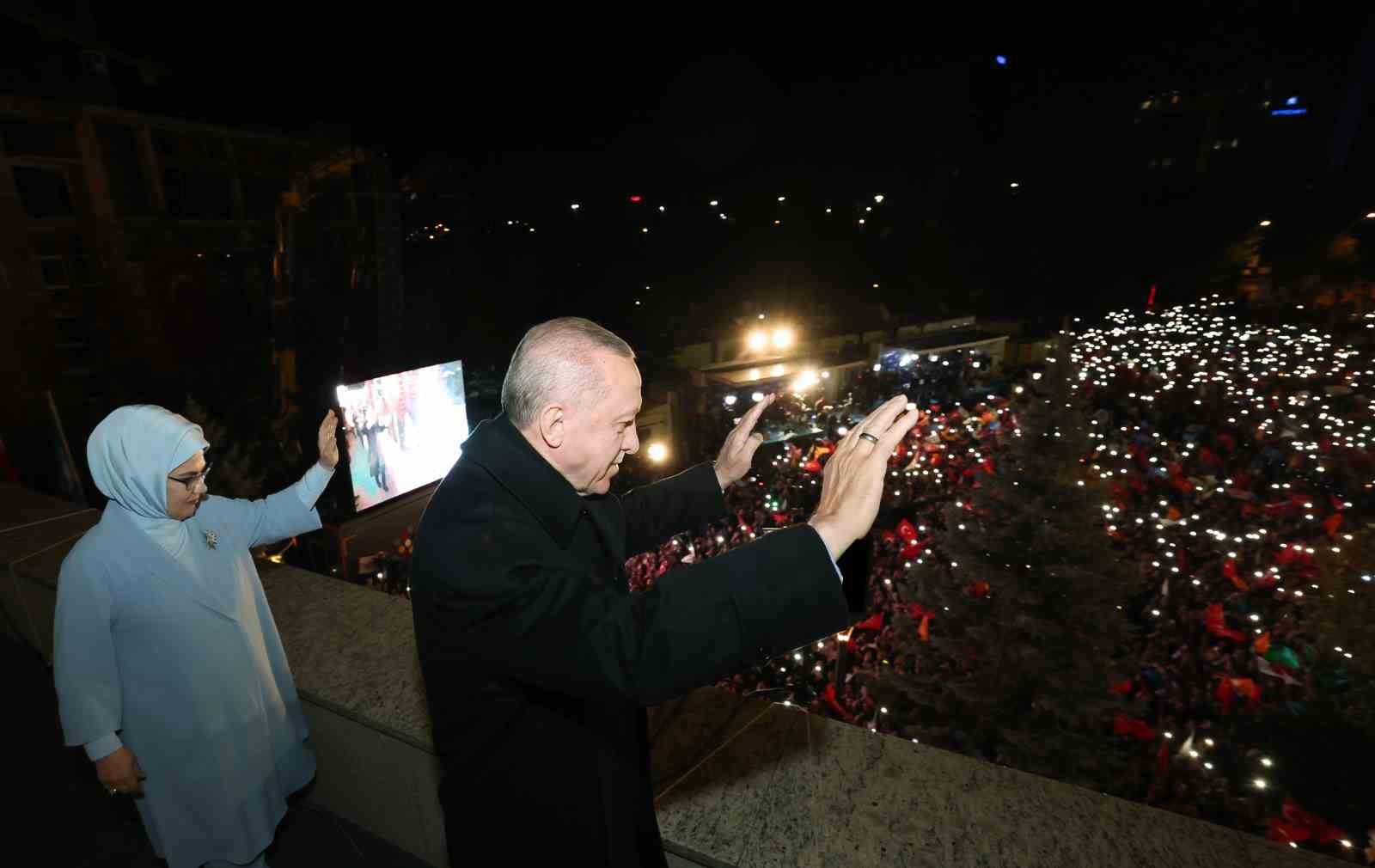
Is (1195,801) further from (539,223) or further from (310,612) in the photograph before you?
(539,223)

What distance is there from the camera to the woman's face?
7.47 feet

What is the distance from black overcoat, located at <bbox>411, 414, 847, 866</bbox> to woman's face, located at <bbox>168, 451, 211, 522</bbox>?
63.4 inches

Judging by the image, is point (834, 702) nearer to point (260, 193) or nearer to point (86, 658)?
point (86, 658)

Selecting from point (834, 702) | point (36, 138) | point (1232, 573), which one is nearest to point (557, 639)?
point (834, 702)

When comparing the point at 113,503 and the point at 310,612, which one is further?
the point at 310,612

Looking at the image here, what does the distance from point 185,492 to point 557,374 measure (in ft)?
6.25

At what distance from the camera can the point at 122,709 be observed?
2.23 m

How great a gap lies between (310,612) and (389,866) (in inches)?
48.5

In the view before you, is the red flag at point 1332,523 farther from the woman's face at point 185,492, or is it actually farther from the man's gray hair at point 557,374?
the woman's face at point 185,492

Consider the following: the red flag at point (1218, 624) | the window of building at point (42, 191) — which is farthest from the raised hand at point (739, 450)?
the window of building at point (42, 191)

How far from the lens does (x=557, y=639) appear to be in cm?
111

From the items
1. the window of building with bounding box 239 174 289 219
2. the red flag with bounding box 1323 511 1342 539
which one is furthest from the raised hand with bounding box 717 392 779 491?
the window of building with bounding box 239 174 289 219

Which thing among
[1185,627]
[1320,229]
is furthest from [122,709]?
[1320,229]

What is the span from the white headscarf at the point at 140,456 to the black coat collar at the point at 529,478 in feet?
5.24
